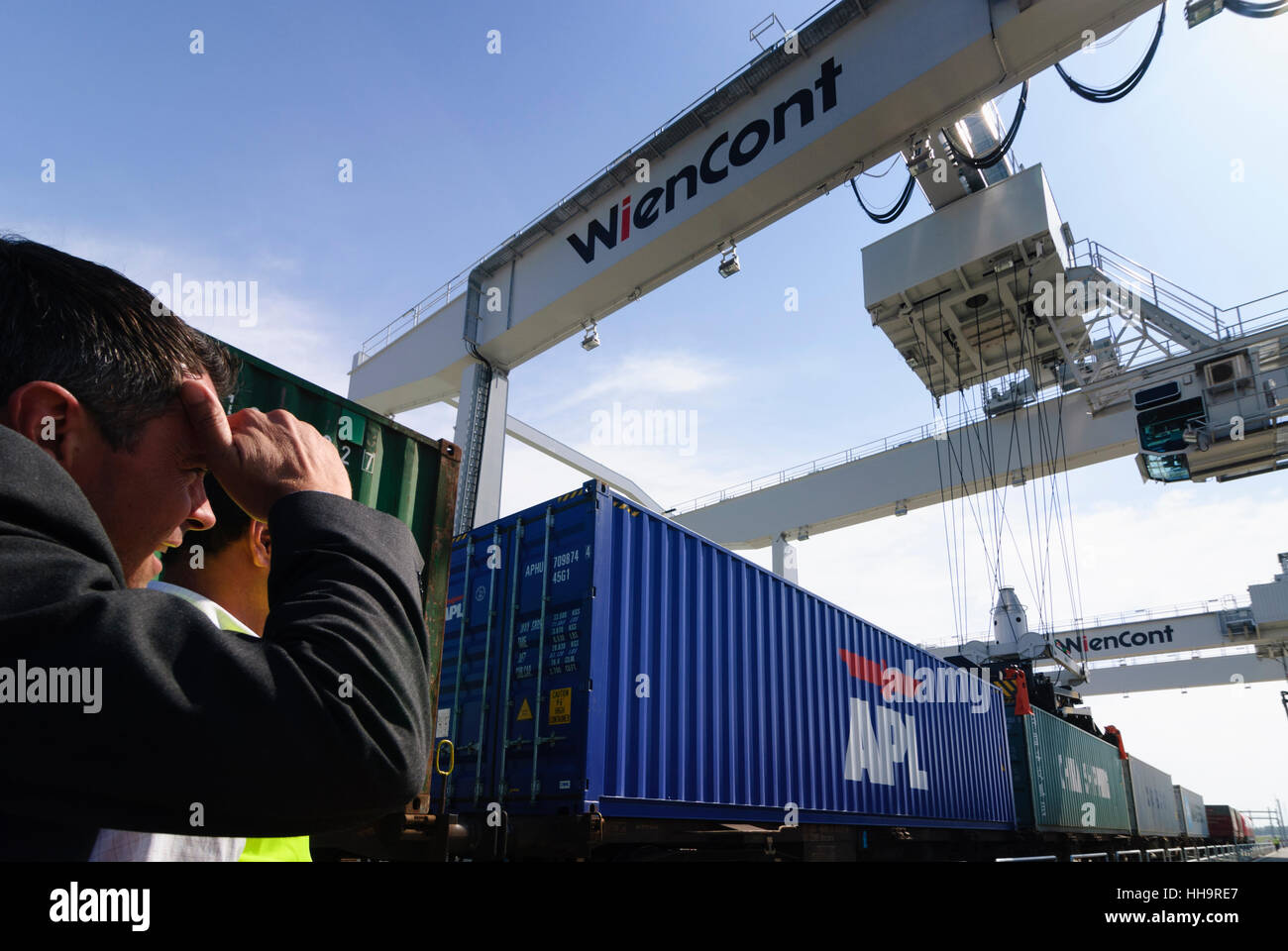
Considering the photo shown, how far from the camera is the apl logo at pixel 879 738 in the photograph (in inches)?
333

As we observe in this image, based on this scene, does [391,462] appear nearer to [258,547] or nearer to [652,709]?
[258,547]

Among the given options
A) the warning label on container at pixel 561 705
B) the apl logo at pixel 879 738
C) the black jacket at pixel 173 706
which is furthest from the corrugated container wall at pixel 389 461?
the apl logo at pixel 879 738

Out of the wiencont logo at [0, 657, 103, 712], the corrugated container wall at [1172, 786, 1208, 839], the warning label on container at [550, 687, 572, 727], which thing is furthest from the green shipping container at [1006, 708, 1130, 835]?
the wiencont logo at [0, 657, 103, 712]

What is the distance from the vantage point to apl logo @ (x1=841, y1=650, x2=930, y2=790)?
8.45m

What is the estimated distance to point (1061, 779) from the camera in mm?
14086

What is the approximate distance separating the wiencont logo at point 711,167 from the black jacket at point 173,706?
30.4 ft

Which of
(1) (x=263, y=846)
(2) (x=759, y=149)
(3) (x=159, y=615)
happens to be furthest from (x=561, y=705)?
(2) (x=759, y=149)

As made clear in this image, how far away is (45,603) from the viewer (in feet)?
2.50

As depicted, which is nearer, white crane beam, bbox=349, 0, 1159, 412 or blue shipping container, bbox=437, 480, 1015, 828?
blue shipping container, bbox=437, 480, 1015, 828

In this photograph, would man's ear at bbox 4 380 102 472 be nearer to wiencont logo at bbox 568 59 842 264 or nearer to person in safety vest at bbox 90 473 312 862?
person in safety vest at bbox 90 473 312 862
